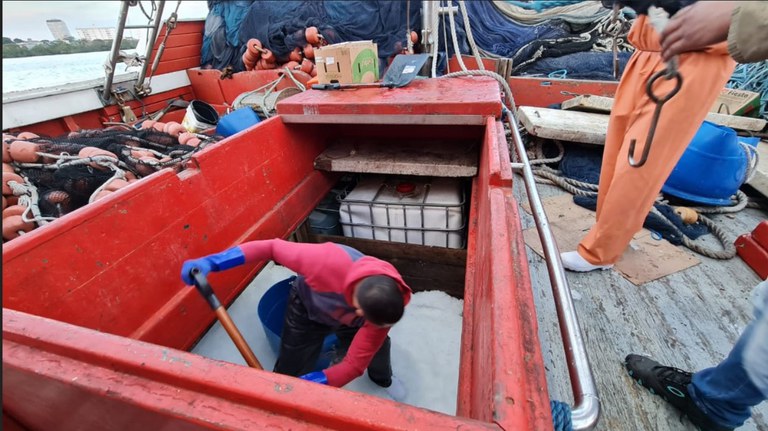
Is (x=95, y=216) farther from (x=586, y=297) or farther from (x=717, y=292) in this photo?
(x=717, y=292)

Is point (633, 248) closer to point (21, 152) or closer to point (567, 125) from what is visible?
point (567, 125)

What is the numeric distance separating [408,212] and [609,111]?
2.36 m

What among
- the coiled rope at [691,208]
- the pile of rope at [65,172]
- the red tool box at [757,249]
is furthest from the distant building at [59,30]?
the red tool box at [757,249]

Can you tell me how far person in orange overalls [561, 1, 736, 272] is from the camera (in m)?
1.30

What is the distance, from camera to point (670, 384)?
1.23 m

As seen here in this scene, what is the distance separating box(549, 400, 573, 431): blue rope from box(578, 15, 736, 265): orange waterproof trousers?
120 centimetres

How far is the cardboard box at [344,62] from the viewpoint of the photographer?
2.51 m

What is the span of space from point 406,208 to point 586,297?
110 cm

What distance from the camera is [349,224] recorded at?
7.93ft

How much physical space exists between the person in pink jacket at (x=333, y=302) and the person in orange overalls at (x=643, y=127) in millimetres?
1102

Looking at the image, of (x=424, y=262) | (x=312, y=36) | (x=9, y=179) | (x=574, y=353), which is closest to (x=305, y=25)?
(x=312, y=36)

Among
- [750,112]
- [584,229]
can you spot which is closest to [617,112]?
[584,229]

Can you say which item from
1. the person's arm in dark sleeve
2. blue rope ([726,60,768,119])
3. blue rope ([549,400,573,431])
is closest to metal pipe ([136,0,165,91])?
the person's arm in dark sleeve

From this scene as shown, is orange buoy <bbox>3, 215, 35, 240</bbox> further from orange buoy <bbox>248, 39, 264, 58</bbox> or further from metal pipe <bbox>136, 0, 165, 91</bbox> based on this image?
orange buoy <bbox>248, 39, 264, 58</bbox>
